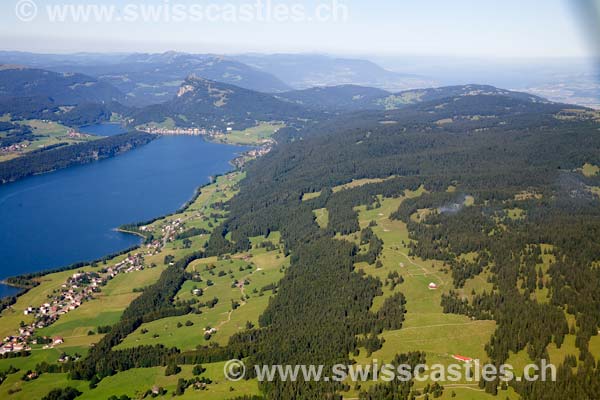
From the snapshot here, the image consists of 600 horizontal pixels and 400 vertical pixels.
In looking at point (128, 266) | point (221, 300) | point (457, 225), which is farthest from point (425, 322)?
point (128, 266)

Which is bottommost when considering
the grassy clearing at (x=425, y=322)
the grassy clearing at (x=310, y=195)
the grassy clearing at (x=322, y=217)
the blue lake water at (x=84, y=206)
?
the blue lake water at (x=84, y=206)

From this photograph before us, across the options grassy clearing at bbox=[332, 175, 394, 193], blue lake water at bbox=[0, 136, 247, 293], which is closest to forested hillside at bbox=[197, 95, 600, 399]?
grassy clearing at bbox=[332, 175, 394, 193]

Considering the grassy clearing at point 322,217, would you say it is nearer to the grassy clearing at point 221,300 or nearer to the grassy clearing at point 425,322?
the grassy clearing at point 221,300

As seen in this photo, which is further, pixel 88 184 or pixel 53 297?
pixel 88 184

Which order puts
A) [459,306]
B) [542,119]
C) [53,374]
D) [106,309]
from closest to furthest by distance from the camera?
[53,374] → [459,306] → [106,309] → [542,119]

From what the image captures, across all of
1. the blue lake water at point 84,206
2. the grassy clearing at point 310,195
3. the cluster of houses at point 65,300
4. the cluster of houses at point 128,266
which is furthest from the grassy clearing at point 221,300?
the grassy clearing at point 310,195

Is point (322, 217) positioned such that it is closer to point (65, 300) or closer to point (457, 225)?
point (457, 225)

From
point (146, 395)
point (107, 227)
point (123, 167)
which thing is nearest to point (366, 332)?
point (146, 395)

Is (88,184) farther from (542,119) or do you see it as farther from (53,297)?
(542,119)
